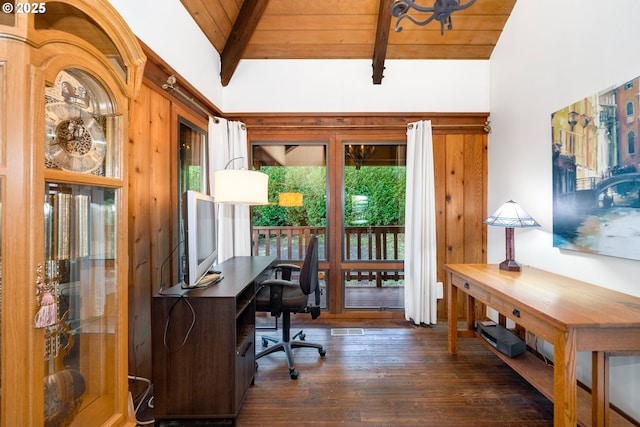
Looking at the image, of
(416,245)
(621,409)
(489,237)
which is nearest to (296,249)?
(416,245)

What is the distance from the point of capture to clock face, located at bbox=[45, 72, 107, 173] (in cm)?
106

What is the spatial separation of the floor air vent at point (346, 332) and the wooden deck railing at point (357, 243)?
1.92 ft

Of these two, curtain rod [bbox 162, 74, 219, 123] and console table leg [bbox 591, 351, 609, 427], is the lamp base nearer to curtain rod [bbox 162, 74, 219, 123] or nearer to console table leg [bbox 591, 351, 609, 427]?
console table leg [bbox 591, 351, 609, 427]

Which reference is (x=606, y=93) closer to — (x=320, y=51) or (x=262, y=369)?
(x=320, y=51)

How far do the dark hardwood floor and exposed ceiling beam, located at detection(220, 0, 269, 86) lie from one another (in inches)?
114

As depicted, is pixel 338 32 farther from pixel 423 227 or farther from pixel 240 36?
pixel 423 227

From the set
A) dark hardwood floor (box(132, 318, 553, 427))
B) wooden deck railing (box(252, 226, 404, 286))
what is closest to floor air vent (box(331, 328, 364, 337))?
dark hardwood floor (box(132, 318, 553, 427))

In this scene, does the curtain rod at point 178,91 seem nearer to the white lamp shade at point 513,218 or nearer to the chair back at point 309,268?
the chair back at point 309,268

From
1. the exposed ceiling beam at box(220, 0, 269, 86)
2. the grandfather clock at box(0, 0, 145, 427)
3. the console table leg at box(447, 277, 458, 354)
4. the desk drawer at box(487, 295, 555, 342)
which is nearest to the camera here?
the grandfather clock at box(0, 0, 145, 427)

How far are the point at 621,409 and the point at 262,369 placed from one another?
2332 mm

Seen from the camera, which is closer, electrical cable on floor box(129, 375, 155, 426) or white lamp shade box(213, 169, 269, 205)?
electrical cable on floor box(129, 375, 155, 426)

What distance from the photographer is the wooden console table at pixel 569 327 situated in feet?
4.30

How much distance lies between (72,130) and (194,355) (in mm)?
1259

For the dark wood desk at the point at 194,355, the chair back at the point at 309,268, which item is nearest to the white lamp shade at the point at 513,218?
the chair back at the point at 309,268
